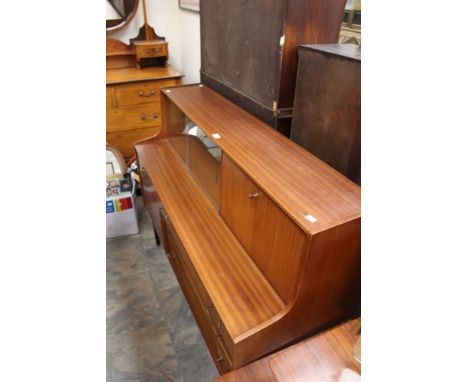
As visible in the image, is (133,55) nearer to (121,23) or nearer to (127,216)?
(121,23)

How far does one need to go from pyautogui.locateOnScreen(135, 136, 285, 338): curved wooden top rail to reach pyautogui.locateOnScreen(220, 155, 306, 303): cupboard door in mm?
40

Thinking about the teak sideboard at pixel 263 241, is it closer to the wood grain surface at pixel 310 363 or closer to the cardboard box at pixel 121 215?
the wood grain surface at pixel 310 363

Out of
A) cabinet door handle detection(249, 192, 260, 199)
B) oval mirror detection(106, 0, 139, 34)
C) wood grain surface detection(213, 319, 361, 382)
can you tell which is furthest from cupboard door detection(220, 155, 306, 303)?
oval mirror detection(106, 0, 139, 34)

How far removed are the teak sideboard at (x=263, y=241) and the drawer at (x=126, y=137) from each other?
145 centimetres

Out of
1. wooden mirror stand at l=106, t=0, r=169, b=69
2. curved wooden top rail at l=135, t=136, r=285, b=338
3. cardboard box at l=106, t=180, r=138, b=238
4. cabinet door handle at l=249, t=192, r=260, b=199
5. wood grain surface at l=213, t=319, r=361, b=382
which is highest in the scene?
wooden mirror stand at l=106, t=0, r=169, b=69

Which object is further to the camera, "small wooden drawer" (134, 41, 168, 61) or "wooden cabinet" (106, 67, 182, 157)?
"small wooden drawer" (134, 41, 168, 61)

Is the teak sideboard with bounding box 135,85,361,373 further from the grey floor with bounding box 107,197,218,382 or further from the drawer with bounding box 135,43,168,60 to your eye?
the drawer with bounding box 135,43,168,60

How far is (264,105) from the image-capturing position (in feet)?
4.15

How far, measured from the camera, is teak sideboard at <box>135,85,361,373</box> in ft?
2.63

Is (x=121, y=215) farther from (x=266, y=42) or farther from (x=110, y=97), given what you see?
(x=266, y=42)

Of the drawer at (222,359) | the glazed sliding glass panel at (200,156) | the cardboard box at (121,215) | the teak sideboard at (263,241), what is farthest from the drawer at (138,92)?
the drawer at (222,359)
